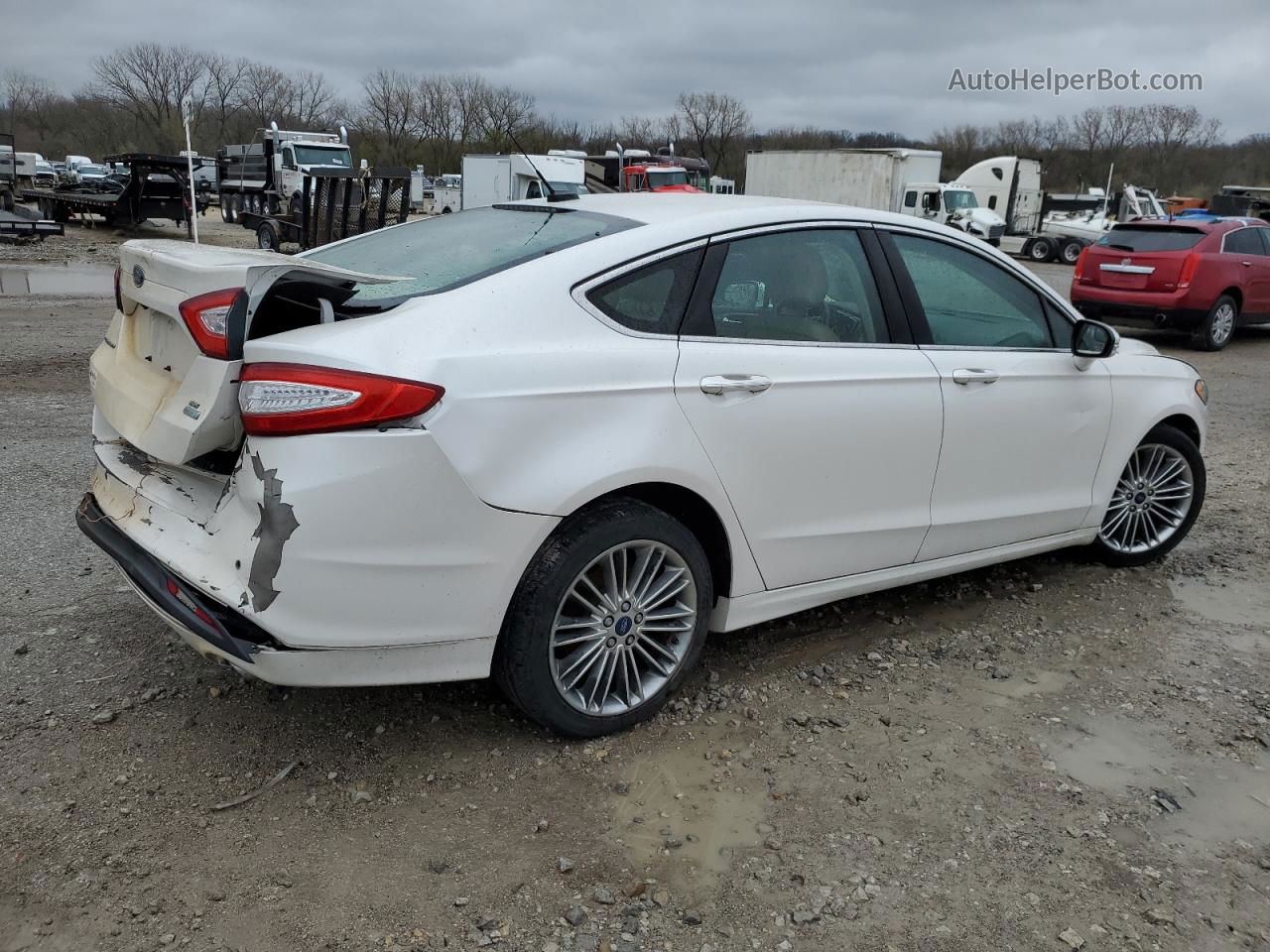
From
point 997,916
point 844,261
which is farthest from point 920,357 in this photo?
point 997,916

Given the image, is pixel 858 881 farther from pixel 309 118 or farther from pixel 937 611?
pixel 309 118

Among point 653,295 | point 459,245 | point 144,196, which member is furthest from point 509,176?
point 653,295

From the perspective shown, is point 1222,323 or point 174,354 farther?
point 1222,323

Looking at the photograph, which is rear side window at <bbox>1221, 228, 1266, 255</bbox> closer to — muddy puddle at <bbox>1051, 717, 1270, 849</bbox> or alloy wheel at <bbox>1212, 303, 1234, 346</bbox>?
alloy wheel at <bbox>1212, 303, 1234, 346</bbox>

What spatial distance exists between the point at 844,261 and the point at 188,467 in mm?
2217

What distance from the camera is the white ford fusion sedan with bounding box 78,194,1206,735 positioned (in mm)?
2436

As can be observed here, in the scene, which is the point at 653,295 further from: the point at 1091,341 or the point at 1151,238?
the point at 1151,238

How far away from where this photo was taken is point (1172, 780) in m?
3.00

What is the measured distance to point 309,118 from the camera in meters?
84.1

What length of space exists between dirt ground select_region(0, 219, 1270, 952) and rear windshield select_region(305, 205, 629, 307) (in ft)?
4.42

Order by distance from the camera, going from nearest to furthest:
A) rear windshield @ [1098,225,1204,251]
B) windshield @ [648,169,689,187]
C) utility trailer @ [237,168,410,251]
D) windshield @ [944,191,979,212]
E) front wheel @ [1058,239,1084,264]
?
rear windshield @ [1098,225,1204,251], utility trailer @ [237,168,410,251], windshield @ [648,169,689,187], front wheel @ [1058,239,1084,264], windshield @ [944,191,979,212]

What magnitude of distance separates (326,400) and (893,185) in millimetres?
31661

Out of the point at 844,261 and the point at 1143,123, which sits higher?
the point at 1143,123

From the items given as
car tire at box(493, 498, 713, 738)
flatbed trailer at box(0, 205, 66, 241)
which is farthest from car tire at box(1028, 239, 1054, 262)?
car tire at box(493, 498, 713, 738)
